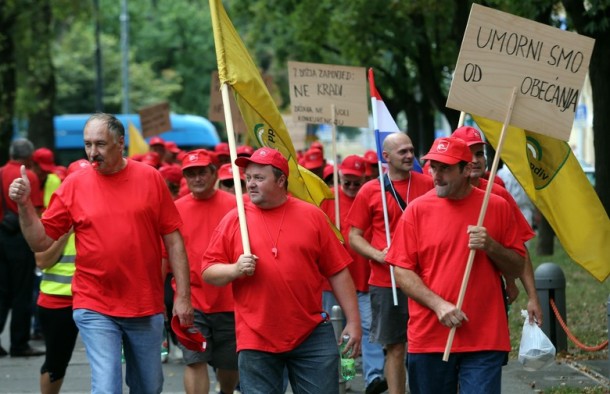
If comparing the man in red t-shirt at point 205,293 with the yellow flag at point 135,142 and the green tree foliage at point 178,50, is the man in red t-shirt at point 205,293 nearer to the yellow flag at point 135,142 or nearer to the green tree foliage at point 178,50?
the yellow flag at point 135,142

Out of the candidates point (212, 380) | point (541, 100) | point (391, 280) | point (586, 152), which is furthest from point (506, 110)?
point (586, 152)

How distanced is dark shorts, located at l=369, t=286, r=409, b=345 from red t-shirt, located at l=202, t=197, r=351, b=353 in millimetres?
2477

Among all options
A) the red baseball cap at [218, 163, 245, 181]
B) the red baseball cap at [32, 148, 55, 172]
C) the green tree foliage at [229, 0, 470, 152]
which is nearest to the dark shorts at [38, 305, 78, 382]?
the red baseball cap at [218, 163, 245, 181]

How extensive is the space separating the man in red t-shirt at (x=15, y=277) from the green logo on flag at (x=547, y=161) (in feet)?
20.9

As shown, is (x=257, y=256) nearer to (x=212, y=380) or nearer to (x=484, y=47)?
(x=484, y=47)

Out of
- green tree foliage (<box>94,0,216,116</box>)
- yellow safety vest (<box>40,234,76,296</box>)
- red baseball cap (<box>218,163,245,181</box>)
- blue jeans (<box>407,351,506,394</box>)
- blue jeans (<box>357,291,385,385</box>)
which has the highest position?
green tree foliage (<box>94,0,216,116</box>)

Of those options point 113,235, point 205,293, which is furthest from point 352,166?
point 113,235

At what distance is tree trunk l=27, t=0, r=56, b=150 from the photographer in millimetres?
28078

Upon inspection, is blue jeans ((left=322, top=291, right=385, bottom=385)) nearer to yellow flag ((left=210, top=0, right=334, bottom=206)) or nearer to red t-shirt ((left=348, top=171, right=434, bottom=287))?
red t-shirt ((left=348, top=171, right=434, bottom=287))

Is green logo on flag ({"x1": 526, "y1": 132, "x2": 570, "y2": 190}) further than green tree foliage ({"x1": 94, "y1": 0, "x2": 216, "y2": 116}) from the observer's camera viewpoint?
No

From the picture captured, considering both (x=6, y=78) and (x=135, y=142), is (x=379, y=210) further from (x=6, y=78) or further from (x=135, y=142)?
(x=6, y=78)

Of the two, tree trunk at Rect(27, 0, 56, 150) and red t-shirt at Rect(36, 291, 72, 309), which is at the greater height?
tree trunk at Rect(27, 0, 56, 150)

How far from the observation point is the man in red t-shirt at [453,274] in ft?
21.5

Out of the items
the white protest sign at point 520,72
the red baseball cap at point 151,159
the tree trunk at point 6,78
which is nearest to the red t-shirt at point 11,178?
the red baseball cap at point 151,159
